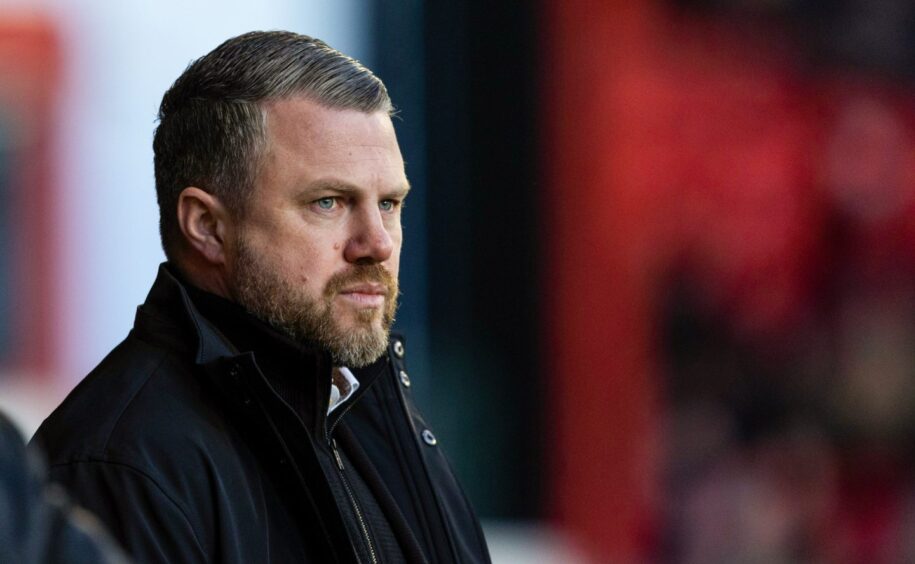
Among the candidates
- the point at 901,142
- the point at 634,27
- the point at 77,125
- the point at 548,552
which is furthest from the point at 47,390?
the point at 901,142

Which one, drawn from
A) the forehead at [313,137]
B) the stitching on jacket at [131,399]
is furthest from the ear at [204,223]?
the stitching on jacket at [131,399]

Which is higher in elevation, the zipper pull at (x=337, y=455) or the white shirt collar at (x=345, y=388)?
the white shirt collar at (x=345, y=388)

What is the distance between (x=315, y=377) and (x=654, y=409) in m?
3.78

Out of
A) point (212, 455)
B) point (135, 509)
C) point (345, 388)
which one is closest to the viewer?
Answer: point (135, 509)

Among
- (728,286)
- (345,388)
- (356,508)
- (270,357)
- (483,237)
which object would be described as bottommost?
(728,286)

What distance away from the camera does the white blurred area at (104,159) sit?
529cm

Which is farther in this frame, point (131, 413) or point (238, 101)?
point (238, 101)

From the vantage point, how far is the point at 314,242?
2.46 metres

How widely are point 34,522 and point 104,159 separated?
175 inches

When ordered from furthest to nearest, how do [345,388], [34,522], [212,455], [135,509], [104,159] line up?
1. [104,159]
2. [345,388]
3. [212,455]
4. [135,509]
5. [34,522]

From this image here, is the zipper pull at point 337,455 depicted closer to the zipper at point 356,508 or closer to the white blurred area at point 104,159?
the zipper at point 356,508

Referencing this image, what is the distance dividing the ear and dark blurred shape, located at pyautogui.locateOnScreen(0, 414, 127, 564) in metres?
1.38

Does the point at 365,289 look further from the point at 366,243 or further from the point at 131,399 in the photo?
the point at 131,399

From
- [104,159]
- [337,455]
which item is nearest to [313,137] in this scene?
[337,455]
